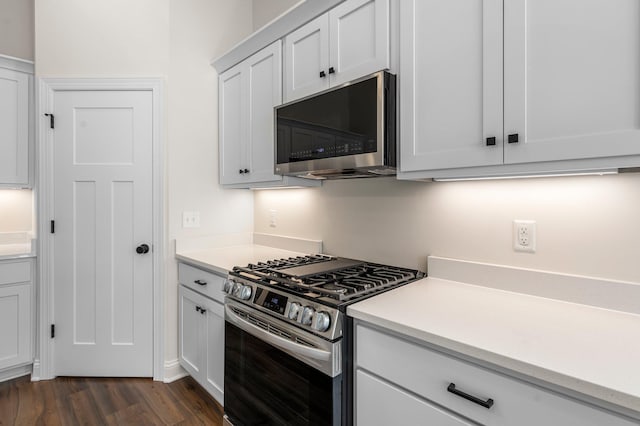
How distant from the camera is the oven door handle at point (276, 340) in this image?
1.30 m

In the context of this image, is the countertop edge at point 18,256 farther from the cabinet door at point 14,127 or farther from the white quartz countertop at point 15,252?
the cabinet door at point 14,127

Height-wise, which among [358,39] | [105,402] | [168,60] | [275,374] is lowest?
[105,402]

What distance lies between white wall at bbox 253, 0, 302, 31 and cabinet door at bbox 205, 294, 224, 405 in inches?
86.8

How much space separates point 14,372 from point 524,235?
137 inches

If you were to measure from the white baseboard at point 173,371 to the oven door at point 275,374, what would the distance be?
34.5 inches

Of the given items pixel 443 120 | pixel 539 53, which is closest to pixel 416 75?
pixel 443 120

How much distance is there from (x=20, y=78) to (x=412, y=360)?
333cm

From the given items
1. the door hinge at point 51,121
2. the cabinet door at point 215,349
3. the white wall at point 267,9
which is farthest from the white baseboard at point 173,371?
the white wall at point 267,9

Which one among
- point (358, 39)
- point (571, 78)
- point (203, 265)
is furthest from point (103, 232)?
Result: point (571, 78)

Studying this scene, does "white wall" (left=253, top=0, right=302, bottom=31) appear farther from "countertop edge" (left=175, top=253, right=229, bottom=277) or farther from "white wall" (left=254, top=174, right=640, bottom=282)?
"countertop edge" (left=175, top=253, right=229, bottom=277)

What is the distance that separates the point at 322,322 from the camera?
128cm

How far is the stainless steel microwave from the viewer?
1463 mm

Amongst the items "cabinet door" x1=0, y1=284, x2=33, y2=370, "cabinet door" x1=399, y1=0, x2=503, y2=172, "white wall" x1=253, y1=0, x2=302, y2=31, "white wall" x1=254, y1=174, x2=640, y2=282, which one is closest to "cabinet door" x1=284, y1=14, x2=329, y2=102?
"cabinet door" x1=399, y1=0, x2=503, y2=172

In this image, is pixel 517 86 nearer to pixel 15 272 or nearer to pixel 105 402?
pixel 105 402
